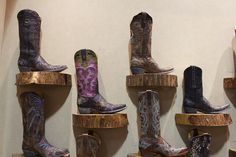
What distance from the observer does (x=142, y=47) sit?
1.37 meters

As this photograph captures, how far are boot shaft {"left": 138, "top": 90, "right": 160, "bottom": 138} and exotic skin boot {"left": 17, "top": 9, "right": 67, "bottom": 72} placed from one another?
40 centimetres

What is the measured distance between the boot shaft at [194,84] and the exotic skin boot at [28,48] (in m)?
0.60

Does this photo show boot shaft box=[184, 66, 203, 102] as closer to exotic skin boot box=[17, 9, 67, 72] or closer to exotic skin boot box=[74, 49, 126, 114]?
exotic skin boot box=[74, 49, 126, 114]

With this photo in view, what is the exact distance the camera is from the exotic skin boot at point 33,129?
4.02ft

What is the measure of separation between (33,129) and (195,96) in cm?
75

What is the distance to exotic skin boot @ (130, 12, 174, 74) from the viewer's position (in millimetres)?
1362

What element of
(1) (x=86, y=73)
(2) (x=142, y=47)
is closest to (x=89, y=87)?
(1) (x=86, y=73)

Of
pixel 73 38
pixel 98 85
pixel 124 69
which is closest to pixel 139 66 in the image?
pixel 124 69

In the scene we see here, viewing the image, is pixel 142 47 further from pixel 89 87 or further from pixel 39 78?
pixel 39 78

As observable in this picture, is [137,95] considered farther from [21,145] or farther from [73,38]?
[21,145]

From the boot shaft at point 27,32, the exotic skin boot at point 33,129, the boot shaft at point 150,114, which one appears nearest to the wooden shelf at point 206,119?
the boot shaft at point 150,114

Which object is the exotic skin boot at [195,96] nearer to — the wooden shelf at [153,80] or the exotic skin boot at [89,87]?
the wooden shelf at [153,80]

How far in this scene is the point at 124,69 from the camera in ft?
4.75

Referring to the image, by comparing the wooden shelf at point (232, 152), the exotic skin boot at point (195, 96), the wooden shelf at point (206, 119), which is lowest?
the wooden shelf at point (232, 152)
